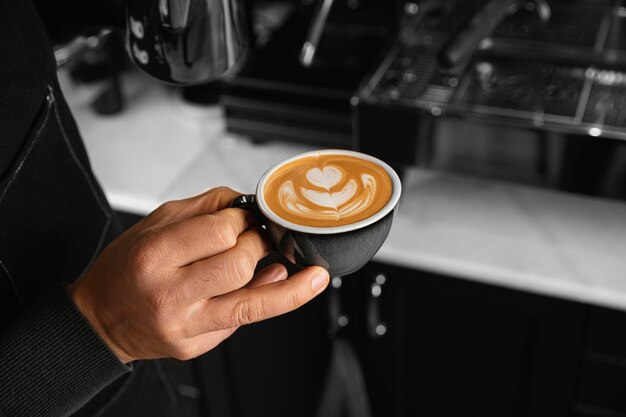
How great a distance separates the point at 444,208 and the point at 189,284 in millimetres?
763

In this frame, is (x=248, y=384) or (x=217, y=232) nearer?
(x=217, y=232)

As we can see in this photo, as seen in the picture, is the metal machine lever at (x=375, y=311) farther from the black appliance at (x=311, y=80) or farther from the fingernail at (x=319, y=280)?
the fingernail at (x=319, y=280)

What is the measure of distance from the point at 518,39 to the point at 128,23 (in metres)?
0.72

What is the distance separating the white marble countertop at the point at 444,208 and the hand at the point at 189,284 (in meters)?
0.61

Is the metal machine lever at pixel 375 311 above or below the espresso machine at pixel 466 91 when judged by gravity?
below

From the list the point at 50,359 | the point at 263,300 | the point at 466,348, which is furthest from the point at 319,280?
the point at 466,348

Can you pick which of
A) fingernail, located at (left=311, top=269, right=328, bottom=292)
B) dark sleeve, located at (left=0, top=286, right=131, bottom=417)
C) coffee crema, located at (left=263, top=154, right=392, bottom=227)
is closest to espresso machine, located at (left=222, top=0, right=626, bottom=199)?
coffee crema, located at (left=263, top=154, right=392, bottom=227)

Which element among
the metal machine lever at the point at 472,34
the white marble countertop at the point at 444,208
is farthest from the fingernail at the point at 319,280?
the white marble countertop at the point at 444,208

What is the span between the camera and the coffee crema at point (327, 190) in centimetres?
69

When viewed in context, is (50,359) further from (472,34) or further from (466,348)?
(466,348)

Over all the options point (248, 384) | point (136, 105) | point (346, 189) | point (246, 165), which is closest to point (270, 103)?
point (246, 165)

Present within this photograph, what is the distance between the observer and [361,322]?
1452mm

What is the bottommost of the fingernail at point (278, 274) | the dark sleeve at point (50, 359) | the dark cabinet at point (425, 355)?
the dark cabinet at point (425, 355)

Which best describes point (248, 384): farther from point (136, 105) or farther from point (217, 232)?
point (217, 232)
